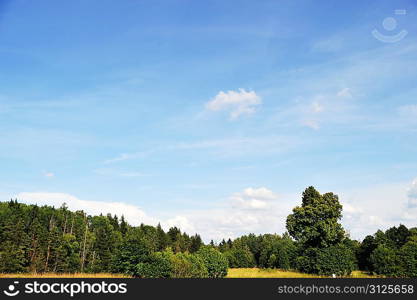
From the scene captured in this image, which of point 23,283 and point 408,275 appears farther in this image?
point 408,275

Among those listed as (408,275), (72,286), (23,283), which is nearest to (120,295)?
(72,286)

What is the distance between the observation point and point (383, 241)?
7688 cm

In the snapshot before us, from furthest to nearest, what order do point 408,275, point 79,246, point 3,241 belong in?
point 79,246, point 3,241, point 408,275

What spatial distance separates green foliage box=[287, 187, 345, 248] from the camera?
54.9 meters

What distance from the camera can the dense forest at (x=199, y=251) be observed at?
3997cm

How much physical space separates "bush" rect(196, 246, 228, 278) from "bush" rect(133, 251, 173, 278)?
1326cm

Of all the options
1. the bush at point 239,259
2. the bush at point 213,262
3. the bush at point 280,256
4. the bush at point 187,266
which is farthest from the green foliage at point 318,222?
the bush at point 239,259

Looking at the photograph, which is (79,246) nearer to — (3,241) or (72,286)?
(3,241)

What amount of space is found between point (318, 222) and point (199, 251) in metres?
17.2

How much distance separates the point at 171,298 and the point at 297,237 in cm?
4198

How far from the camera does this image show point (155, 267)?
36219 millimetres

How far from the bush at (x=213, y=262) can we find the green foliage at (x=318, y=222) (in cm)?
1188

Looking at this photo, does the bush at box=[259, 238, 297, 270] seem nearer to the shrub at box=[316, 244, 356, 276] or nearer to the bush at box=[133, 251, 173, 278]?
the shrub at box=[316, 244, 356, 276]

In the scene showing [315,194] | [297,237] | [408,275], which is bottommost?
[408,275]
